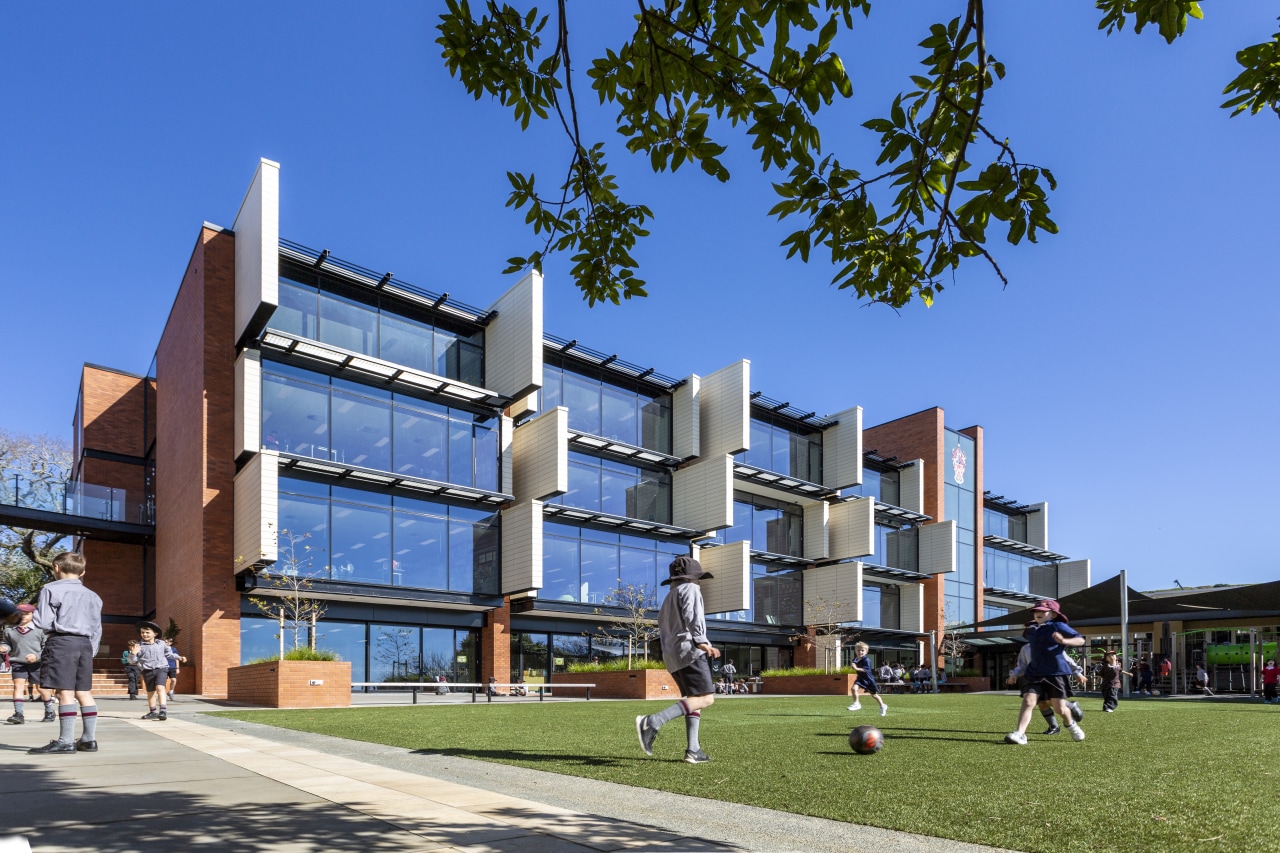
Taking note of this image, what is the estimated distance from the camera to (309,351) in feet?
92.8

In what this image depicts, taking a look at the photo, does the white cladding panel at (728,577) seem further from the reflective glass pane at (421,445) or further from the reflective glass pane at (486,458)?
the reflective glass pane at (421,445)

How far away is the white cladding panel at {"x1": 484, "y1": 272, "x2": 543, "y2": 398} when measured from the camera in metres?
31.9

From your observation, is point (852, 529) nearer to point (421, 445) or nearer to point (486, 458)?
point (486, 458)

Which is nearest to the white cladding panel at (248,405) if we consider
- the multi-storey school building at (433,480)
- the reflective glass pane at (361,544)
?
the multi-storey school building at (433,480)

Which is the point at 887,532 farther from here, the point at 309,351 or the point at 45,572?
the point at 45,572

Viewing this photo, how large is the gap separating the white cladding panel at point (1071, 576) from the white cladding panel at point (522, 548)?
1665 inches

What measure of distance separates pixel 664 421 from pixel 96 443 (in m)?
22.7

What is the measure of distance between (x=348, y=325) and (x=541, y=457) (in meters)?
7.70

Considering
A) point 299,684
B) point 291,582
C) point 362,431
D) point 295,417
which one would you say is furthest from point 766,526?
point 299,684

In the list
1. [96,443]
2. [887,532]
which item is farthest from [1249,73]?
[887,532]

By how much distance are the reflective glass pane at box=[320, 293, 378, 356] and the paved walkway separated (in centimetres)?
2303

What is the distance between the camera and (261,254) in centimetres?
2636

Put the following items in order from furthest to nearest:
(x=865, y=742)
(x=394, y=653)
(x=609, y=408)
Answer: (x=609, y=408)
(x=394, y=653)
(x=865, y=742)

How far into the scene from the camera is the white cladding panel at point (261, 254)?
2634cm
